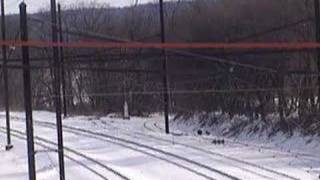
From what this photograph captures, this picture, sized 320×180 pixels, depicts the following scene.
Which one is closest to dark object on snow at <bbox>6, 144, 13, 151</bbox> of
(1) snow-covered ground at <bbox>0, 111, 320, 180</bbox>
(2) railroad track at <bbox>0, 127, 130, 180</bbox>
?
(1) snow-covered ground at <bbox>0, 111, 320, 180</bbox>

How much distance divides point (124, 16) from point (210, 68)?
20.3 metres

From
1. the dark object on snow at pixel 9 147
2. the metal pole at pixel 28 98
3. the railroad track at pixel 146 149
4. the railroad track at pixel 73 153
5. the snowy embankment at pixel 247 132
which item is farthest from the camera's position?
the dark object on snow at pixel 9 147

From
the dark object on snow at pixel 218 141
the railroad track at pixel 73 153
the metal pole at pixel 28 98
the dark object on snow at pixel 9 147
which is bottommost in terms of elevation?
the dark object on snow at pixel 9 147

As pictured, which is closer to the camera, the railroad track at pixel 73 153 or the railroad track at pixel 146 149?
the railroad track at pixel 146 149

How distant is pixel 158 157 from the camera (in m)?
20.8

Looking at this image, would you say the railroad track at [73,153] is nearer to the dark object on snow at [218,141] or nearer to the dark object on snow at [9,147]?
the dark object on snow at [9,147]

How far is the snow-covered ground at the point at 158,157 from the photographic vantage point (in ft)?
57.7

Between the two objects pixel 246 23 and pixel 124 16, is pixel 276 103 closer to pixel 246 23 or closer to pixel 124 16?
pixel 246 23

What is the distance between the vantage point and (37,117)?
38562mm

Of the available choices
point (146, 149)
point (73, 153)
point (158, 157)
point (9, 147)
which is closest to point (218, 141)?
point (146, 149)

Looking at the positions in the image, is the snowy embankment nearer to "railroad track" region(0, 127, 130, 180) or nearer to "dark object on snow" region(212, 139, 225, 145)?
"dark object on snow" region(212, 139, 225, 145)

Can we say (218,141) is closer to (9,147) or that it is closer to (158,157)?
(158,157)

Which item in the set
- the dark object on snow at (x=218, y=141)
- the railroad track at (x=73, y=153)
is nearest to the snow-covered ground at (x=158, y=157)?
the railroad track at (x=73, y=153)

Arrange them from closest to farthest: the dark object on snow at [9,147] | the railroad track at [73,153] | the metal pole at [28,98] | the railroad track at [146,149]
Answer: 1. the metal pole at [28,98]
2. the railroad track at [146,149]
3. the railroad track at [73,153]
4. the dark object on snow at [9,147]
